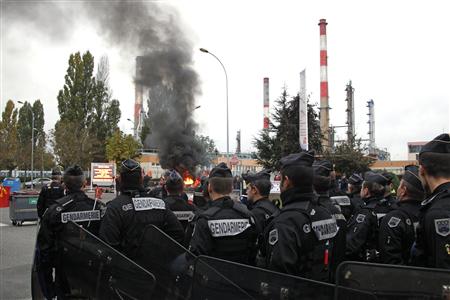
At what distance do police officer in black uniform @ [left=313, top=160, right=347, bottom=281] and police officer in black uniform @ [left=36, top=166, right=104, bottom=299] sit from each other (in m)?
2.19

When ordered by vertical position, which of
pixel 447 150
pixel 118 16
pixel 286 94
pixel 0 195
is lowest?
pixel 0 195

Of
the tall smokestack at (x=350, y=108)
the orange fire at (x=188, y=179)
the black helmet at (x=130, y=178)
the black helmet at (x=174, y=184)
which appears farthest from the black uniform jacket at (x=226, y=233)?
the tall smokestack at (x=350, y=108)

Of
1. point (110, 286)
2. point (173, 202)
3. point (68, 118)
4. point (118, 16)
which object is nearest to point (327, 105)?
point (118, 16)

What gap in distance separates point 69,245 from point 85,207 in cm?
70

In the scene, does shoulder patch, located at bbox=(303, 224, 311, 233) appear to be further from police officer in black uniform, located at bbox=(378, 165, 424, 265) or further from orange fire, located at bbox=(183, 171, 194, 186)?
orange fire, located at bbox=(183, 171, 194, 186)

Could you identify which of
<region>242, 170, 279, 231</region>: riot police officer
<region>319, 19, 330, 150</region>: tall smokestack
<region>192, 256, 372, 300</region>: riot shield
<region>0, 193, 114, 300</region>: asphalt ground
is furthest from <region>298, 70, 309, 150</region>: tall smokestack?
<region>192, 256, 372, 300</region>: riot shield

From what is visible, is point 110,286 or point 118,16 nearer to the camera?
point 110,286

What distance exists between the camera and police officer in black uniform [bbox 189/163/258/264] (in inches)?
125

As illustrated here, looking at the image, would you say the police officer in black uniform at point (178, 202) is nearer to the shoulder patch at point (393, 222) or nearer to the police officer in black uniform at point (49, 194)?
the shoulder patch at point (393, 222)

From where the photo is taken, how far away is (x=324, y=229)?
2.88m

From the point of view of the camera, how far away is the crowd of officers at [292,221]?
2.65 meters

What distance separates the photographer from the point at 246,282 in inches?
91.9

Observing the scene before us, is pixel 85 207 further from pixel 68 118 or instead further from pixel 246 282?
pixel 68 118

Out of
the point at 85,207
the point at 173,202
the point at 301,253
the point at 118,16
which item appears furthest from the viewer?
the point at 118,16
